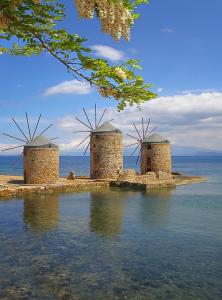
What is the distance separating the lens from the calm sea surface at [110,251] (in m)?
7.65

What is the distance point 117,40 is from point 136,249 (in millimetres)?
7135

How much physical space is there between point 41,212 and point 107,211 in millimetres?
3216

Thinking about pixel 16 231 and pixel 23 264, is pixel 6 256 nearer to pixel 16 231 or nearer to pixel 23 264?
pixel 23 264

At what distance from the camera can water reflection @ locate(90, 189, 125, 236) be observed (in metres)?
13.7

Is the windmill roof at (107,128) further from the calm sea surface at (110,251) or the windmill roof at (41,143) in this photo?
the calm sea surface at (110,251)

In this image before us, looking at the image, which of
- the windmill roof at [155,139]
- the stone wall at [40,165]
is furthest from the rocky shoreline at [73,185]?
the windmill roof at [155,139]

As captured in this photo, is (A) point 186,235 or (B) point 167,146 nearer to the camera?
(A) point 186,235

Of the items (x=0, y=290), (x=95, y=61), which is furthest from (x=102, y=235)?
(x=95, y=61)

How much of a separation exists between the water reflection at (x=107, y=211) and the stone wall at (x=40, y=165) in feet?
13.3

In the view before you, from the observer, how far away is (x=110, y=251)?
10.4m

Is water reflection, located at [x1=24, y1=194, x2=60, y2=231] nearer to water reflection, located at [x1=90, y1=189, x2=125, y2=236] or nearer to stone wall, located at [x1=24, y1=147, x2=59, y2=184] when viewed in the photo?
water reflection, located at [x1=90, y1=189, x2=125, y2=236]

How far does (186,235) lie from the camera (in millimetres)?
12523

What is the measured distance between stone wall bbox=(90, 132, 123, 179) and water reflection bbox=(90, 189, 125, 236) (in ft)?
13.9

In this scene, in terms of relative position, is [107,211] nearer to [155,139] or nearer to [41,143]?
[41,143]
